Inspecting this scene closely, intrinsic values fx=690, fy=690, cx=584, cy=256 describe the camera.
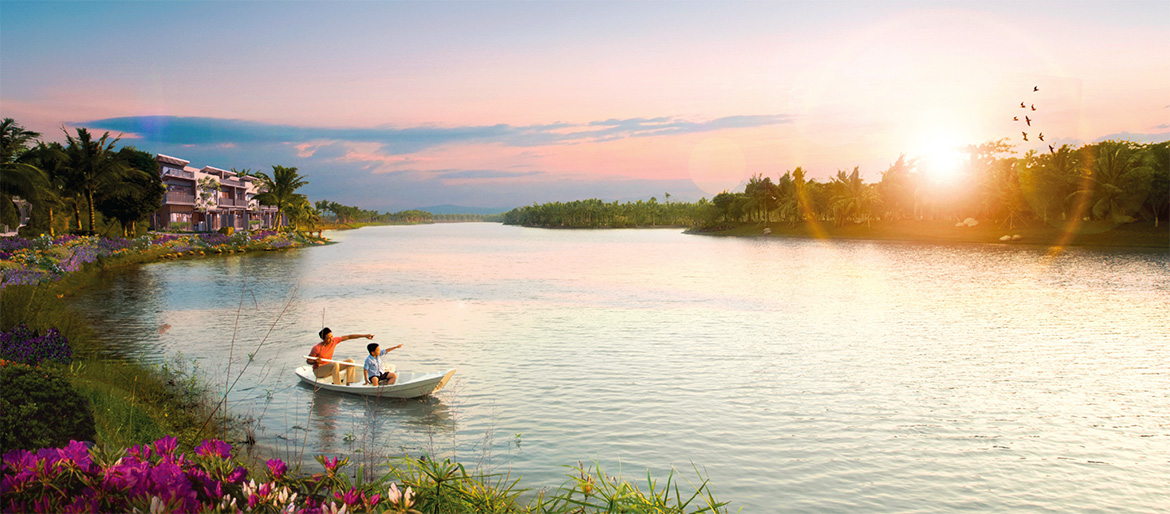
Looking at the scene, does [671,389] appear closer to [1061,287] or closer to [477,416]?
[477,416]

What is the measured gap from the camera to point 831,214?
151000mm

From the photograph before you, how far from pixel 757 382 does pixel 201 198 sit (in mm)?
112047

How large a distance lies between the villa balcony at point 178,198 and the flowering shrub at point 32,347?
9456 cm

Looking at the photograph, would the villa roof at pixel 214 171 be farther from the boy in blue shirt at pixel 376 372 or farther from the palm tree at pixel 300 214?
the boy in blue shirt at pixel 376 372

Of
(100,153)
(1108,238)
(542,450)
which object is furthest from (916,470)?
(1108,238)

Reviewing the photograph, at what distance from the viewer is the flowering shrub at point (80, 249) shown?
108ft

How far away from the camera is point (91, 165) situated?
6091 centimetres

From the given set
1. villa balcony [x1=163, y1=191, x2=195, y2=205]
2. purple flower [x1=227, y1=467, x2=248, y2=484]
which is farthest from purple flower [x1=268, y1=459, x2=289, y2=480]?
villa balcony [x1=163, y1=191, x2=195, y2=205]

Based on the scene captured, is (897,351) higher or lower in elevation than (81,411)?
lower

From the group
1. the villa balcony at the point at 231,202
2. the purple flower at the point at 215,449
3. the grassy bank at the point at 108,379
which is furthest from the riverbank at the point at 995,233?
the villa balcony at the point at 231,202

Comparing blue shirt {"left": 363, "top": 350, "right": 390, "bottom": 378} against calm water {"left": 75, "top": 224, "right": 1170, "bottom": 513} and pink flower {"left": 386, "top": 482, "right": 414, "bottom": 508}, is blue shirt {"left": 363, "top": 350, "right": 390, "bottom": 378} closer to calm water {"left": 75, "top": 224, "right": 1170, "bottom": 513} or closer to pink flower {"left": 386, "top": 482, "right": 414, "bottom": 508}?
calm water {"left": 75, "top": 224, "right": 1170, "bottom": 513}

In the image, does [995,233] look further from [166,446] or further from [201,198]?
[201,198]

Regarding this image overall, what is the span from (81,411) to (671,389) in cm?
1182

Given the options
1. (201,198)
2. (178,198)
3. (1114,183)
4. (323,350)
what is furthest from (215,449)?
(201,198)
